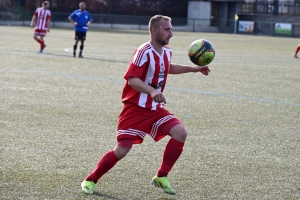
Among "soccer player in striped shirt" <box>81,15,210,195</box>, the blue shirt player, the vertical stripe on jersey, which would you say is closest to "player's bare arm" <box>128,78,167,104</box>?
"soccer player in striped shirt" <box>81,15,210,195</box>

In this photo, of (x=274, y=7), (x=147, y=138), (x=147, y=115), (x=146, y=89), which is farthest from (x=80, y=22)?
(x=274, y=7)

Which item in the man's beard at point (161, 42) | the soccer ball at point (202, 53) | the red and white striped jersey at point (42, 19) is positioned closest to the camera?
the man's beard at point (161, 42)

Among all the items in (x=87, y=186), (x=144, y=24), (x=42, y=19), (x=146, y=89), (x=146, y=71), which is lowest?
(x=144, y=24)

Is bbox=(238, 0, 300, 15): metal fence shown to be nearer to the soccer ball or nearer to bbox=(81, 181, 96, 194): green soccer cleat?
the soccer ball

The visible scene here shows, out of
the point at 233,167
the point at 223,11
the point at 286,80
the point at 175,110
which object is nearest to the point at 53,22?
the point at 223,11

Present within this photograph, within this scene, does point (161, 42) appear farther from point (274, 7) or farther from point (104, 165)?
point (274, 7)

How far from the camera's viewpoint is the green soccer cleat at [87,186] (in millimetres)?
5512

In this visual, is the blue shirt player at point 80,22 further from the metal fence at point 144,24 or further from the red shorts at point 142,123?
the metal fence at point 144,24

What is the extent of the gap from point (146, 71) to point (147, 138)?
8.71 feet

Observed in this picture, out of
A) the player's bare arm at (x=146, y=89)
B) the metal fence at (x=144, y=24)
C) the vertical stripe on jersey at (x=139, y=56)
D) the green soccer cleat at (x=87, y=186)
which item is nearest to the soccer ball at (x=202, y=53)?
the vertical stripe on jersey at (x=139, y=56)

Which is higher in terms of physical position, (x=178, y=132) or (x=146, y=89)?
(x=146, y=89)

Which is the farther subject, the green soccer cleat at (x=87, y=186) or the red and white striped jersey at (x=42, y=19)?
the red and white striped jersey at (x=42, y=19)

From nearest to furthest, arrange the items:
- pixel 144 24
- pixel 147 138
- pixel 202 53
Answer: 1. pixel 202 53
2. pixel 147 138
3. pixel 144 24

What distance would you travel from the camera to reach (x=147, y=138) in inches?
326
